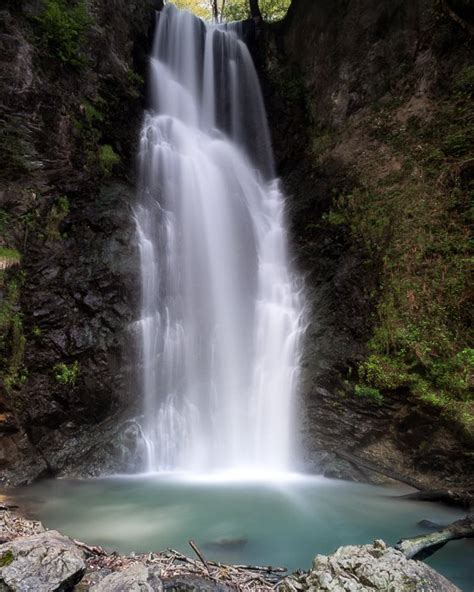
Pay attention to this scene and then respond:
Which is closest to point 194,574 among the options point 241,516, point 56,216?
point 241,516

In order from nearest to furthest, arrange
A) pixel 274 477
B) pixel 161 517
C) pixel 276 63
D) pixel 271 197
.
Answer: pixel 161 517
pixel 274 477
pixel 271 197
pixel 276 63

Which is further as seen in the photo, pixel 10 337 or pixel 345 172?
pixel 345 172

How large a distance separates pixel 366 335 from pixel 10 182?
28.0 ft

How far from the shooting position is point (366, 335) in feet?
29.6

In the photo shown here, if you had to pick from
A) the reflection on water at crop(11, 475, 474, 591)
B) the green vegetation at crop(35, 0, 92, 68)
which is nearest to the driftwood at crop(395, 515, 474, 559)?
the reflection on water at crop(11, 475, 474, 591)

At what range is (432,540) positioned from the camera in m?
4.52

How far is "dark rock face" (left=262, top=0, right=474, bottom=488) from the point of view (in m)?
7.86

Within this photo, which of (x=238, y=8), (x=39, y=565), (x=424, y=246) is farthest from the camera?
(x=238, y=8)

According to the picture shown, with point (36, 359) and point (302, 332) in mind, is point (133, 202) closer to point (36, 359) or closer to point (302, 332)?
point (36, 359)

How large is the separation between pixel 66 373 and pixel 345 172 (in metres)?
9.08

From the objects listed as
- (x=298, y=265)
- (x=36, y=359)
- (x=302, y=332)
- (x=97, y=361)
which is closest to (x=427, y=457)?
(x=302, y=332)

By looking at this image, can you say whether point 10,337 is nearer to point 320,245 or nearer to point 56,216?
point 56,216

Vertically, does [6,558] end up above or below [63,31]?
below

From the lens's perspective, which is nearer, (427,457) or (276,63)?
(427,457)
